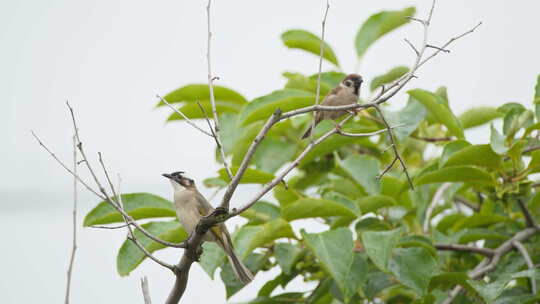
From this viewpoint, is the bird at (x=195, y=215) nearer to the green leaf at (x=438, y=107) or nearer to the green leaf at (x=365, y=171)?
the green leaf at (x=365, y=171)

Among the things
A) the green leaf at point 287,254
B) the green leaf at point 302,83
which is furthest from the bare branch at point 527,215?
the green leaf at point 302,83

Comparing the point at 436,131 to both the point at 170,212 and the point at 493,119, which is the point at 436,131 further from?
the point at 170,212

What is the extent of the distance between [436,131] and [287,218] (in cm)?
121

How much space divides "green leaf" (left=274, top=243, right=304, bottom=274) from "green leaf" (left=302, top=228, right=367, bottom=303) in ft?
0.72

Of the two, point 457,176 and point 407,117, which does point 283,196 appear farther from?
point 457,176

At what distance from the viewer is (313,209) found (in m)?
3.21

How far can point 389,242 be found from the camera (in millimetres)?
2953

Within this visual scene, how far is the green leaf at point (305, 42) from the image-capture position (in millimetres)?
3941

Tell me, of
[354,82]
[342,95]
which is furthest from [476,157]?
[354,82]

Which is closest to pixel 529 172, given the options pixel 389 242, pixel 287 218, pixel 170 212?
pixel 389 242

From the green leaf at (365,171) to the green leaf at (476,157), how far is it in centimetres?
40

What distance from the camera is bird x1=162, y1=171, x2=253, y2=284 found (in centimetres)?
322

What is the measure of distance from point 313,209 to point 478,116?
1.34 metres

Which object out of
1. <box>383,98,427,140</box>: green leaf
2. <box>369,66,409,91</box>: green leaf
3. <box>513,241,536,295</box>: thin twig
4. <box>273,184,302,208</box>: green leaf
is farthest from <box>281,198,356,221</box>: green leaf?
<box>369,66,409,91</box>: green leaf
